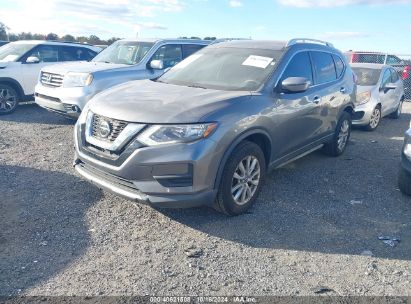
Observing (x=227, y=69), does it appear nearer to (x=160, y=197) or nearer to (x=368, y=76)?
(x=160, y=197)

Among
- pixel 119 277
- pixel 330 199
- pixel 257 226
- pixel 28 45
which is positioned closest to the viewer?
pixel 119 277

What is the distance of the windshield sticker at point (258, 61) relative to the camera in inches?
177

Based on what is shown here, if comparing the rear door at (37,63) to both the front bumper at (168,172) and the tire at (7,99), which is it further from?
the front bumper at (168,172)

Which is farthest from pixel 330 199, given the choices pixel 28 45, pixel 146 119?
pixel 28 45

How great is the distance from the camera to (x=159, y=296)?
2801 millimetres

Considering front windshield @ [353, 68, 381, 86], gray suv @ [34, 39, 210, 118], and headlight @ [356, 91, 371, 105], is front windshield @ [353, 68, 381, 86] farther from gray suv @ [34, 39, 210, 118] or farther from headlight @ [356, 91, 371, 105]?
gray suv @ [34, 39, 210, 118]

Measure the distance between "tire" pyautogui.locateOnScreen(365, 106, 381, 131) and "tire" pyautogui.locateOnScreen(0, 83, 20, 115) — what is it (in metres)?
8.34

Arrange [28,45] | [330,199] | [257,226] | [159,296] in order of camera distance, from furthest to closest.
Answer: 1. [28,45]
2. [330,199]
3. [257,226]
4. [159,296]

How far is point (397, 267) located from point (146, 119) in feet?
8.53

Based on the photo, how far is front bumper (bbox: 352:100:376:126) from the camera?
838cm

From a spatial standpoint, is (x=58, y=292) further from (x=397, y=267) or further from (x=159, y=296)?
(x=397, y=267)

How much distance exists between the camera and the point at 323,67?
18.1ft

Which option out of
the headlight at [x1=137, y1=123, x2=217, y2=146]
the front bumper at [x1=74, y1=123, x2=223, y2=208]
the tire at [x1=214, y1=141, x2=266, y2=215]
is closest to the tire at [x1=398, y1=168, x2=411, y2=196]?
the tire at [x1=214, y1=141, x2=266, y2=215]

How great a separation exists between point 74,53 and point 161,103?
7.57 metres
